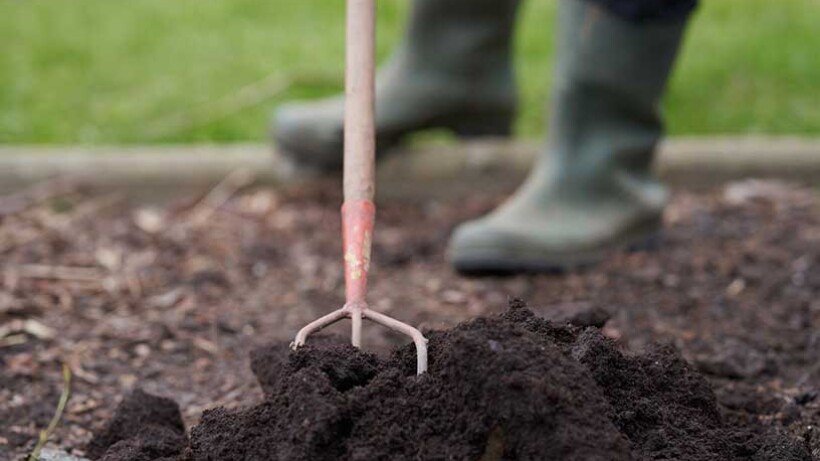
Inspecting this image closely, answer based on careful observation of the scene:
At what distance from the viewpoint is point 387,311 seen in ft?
8.04

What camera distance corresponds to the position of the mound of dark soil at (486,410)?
3.92 ft

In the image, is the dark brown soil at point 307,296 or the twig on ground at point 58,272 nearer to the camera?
the dark brown soil at point 307,296

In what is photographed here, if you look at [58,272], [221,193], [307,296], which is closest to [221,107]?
[221,193]

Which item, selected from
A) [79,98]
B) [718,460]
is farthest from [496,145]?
[718,460]

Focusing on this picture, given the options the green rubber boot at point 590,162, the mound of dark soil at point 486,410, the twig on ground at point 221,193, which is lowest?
the twig on ground at point 221,193

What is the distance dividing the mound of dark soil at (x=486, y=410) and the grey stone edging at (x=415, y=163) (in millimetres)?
1955

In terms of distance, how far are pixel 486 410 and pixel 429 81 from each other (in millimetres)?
2197

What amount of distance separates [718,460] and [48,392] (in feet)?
3.71

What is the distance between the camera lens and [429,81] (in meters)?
3.31

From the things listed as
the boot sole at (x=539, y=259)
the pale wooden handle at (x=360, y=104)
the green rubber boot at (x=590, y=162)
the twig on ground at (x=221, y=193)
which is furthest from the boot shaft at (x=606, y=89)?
the pale wooden handle at (x=360, y=104)

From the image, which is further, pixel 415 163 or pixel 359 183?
pixel 415 163

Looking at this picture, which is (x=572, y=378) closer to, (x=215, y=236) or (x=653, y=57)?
(x=653, y=57)

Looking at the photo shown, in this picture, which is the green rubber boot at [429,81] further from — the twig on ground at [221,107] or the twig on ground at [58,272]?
the twig on ground at [58,272]

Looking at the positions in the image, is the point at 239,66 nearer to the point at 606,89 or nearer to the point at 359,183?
the point at 606,89
